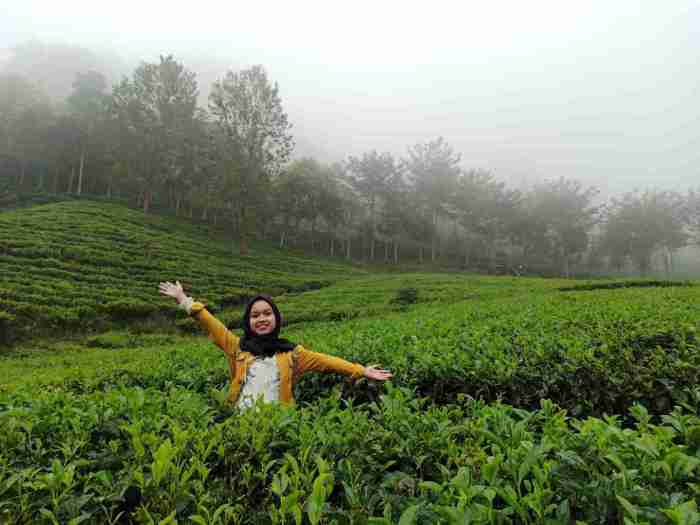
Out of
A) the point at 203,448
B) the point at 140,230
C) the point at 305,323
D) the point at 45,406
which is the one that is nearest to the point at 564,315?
the point at 203,448

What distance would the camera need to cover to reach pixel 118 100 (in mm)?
41625

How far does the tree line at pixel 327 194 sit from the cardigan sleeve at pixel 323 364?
38.3 m

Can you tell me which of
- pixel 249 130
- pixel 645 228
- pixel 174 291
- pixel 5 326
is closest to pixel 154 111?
pixel 249 130

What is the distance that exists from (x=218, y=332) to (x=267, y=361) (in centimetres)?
77

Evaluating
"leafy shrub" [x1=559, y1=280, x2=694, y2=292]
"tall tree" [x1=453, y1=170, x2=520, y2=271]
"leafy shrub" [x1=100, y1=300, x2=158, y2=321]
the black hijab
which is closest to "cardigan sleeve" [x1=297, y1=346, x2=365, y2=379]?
the black hijab

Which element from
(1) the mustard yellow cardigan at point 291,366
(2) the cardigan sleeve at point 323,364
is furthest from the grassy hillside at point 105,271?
(2) the cardigan sleeve at point 323,364

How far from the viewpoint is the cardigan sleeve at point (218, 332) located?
4168mm

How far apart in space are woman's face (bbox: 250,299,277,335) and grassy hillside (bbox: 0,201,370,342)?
13.3 metres

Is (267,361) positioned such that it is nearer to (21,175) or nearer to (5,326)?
(5,326)

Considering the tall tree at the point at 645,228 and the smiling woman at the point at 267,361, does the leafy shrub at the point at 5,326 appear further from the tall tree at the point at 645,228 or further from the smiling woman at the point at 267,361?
the tall tree at the point at 645,228

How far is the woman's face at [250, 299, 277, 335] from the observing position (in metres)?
3.98

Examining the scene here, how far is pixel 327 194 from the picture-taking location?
180 ft

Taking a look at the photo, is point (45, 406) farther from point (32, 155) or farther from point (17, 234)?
point (32, 155)

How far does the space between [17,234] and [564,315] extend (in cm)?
2618
